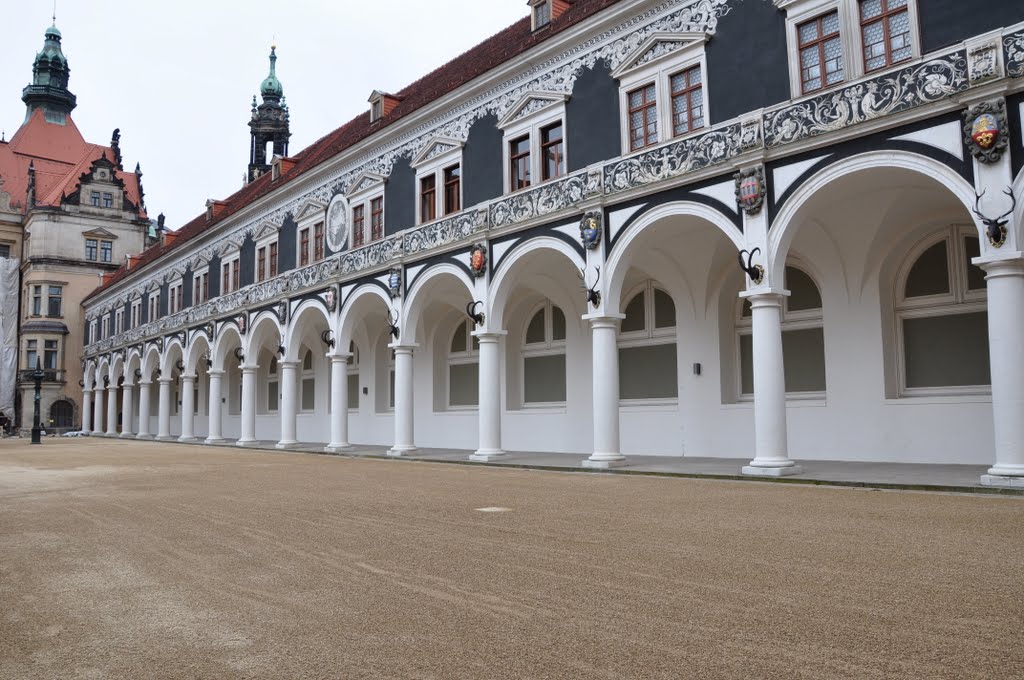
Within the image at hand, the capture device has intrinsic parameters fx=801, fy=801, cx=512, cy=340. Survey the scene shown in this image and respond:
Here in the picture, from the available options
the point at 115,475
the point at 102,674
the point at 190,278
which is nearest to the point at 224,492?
the point at 115,475

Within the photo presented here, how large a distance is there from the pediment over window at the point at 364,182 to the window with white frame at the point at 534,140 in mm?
5699

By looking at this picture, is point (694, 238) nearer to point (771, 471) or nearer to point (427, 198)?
point (771, 471)

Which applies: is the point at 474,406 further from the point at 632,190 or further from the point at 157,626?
the point at 157,626

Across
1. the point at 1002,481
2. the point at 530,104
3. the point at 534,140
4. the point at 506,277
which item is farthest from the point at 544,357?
the point at 1002,481

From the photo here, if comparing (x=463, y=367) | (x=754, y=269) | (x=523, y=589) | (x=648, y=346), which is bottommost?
(x=523, y=589)

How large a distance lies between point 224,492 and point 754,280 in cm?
872

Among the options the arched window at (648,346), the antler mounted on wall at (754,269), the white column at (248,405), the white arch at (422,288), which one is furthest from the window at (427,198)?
the white column at (248,405)

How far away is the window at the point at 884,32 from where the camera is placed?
1202 centimetres

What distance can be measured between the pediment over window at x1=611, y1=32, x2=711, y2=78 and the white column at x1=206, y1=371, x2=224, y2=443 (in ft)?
70.6

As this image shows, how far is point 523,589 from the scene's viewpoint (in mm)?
5023

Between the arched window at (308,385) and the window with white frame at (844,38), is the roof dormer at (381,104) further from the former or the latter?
the window with white frame at (844,38)

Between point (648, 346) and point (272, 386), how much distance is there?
824 inches

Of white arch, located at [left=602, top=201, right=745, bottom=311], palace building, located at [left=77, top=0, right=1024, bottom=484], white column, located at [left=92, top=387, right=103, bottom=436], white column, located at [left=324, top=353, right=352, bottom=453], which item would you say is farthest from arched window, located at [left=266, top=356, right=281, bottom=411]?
white arch, located at [left=602, top=201, right=745, bottom=311]

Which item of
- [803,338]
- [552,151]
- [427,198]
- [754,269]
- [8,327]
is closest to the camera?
[754,269]
